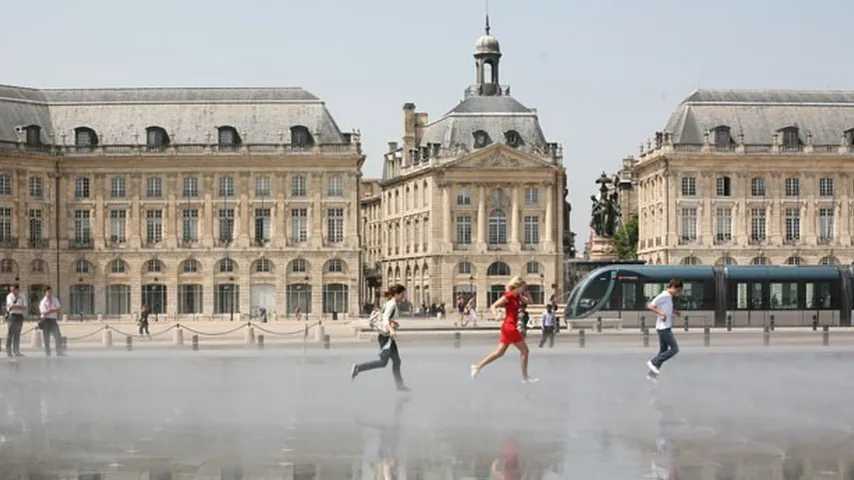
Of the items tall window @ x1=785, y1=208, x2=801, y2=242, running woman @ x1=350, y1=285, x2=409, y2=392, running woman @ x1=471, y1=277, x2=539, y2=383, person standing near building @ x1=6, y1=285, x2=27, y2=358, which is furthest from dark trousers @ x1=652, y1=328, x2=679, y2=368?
tall window @ x1=785, y1=208, x2=801, y2=242

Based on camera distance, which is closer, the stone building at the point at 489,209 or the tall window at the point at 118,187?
the tall window at the point at 118,187

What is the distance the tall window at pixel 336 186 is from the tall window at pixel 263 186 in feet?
11.8

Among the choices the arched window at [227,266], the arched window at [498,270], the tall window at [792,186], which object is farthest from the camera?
the tall window at [792,186]

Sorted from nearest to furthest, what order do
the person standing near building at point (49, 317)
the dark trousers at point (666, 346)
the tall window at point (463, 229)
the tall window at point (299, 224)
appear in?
the dark trousers at point (666, 346)
the person standing near building at point (49, 317)
the tall window at point (299, 224)
the tall window at point (463, 229)

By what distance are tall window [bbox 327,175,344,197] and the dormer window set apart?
10103 mm

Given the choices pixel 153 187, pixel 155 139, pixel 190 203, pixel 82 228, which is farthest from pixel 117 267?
pixel 155 139

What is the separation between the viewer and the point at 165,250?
96.2 metres

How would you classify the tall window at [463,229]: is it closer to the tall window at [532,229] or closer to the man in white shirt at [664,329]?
the tall window at [532,229]

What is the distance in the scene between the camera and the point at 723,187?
100562mm

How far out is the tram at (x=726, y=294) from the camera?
2501 inches

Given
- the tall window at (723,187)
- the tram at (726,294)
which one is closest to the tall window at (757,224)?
the tall window at (723,187)

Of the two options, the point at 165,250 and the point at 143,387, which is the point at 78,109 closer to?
the point at 165,250

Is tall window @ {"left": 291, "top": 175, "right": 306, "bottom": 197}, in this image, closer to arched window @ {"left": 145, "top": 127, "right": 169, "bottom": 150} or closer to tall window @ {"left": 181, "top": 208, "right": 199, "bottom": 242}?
tall window @ {"left": 181, "top": 208, "right": 199, "bottom": 242}

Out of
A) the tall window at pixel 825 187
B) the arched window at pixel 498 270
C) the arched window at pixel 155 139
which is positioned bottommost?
the arched window at pixel 498 270
